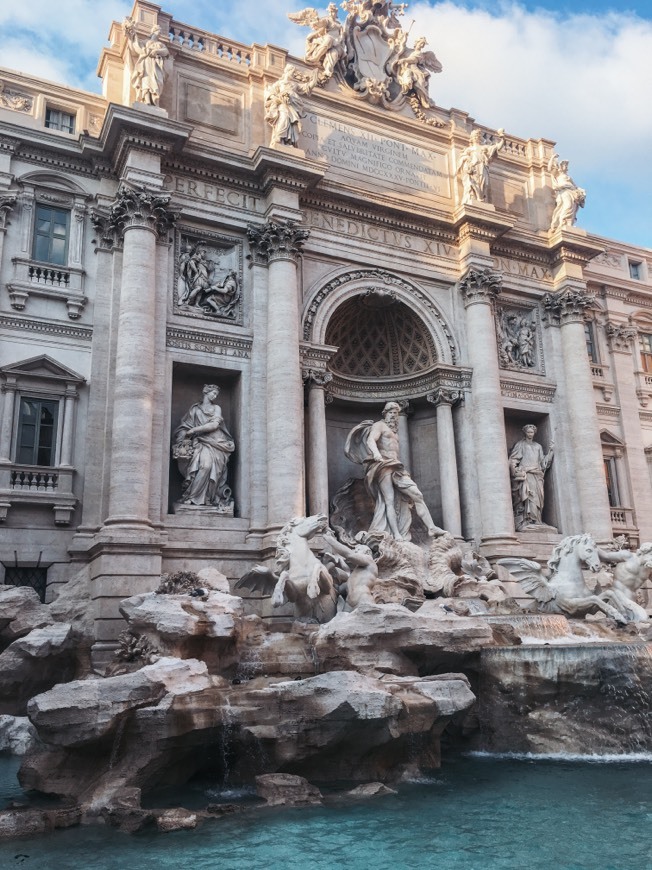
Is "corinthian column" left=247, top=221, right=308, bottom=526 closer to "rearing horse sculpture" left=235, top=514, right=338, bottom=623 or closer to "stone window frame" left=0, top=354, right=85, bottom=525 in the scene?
"rearing horse sculpture" left=235, top=514, right=338, bottom=623

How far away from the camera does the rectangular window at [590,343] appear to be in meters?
24.9

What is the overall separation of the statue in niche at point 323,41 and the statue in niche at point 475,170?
14.6ft

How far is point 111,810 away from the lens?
837cm

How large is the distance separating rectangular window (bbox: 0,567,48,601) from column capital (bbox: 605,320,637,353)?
18.8 metres

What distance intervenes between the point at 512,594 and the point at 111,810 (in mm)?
12292

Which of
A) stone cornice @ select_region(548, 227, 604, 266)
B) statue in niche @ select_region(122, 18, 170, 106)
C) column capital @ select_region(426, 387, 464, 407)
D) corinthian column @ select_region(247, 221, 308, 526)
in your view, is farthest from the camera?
stone cornice @ select_region(548, 227, 604, 266)

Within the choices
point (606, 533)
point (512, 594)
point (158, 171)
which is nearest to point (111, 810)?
point (512, 594)

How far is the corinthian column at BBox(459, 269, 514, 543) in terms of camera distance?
19688 mm

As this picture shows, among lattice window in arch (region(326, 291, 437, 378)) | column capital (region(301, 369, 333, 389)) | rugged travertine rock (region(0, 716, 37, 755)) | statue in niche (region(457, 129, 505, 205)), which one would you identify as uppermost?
statue in niche (region(457, 129, 505, 205))

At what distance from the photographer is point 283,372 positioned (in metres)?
17.7

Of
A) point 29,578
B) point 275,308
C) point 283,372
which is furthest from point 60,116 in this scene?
point 29,578

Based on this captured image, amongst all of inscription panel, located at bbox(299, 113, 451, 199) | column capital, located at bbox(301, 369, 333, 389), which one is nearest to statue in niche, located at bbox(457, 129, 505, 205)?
inscription panel, located at bbox(299, 113, 451, 199)

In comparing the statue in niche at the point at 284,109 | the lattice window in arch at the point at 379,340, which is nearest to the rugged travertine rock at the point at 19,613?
the lattice window in arch at the point at 379,340

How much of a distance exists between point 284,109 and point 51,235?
6607 mm
